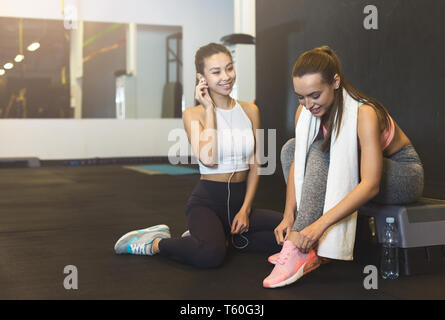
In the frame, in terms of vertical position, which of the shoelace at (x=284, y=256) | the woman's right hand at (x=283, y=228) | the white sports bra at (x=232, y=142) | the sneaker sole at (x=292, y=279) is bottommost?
the sneaker sole at (x=292, y=279)

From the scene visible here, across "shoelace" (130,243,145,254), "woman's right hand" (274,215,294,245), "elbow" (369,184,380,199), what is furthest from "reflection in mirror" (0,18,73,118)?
"elbow" (369,184,380,199)

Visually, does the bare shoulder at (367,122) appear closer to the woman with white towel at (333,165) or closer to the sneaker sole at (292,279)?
the woman with white towel at (333,165)

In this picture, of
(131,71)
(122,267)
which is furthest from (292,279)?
(131,71)

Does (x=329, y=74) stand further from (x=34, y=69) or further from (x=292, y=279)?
(x=34, y=69)

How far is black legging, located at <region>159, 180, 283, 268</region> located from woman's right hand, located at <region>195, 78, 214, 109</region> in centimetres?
30

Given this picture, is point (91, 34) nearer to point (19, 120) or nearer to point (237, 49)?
point (19, 120)

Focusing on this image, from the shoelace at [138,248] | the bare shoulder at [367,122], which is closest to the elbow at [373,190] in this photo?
the bare shoulder at [367,122]

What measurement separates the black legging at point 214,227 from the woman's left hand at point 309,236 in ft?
1.12

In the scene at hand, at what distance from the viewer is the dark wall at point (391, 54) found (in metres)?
4.01

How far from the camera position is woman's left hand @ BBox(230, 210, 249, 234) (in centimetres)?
202

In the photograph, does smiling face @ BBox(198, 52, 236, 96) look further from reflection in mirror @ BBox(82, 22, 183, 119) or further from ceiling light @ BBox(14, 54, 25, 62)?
ceiling light @ BBox(14, 54, 25, 62)

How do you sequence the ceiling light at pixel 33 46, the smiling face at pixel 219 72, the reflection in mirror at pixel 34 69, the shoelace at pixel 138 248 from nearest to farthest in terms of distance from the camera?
the smiling face at pixel 219 72, the shoelace at pixel 138 248, the reflection in mirror at pixel 34 69, the ceiling light at pixel 33 46

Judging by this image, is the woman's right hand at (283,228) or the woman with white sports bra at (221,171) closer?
the woman's right hand at (283,228)
